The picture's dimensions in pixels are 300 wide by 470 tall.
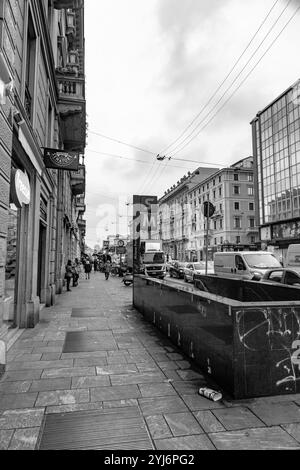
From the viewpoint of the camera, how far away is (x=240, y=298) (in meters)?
7.63

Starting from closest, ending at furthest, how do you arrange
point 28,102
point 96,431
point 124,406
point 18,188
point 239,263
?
point 96,431 < point 124,406 < point 18,188 < point 28,102 < point 239,263

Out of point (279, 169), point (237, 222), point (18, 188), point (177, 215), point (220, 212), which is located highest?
point (279, 169)

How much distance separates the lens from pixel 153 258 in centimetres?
2988

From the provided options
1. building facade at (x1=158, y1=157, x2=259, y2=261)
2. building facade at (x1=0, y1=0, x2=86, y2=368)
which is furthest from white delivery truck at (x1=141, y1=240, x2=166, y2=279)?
building facade at (x1=158, y1=157, x2=259, y2=261)

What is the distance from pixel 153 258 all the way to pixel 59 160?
20.8m

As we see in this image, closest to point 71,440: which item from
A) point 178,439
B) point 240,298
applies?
point 178,439

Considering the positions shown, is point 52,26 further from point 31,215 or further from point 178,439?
point 178,439

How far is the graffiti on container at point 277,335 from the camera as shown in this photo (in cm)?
387

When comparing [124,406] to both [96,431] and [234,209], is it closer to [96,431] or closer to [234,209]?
[96,431]

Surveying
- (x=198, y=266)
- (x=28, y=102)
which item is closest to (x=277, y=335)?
(x=28, y=102)

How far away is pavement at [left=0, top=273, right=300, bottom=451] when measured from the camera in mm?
2988

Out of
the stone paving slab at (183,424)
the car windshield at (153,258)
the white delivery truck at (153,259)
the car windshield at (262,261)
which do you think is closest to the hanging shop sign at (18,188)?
the stone paving slab at (183,424)

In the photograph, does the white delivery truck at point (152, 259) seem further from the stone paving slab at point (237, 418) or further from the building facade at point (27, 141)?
the stone paving slab at point (237, 418)

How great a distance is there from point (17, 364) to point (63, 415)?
211cm
